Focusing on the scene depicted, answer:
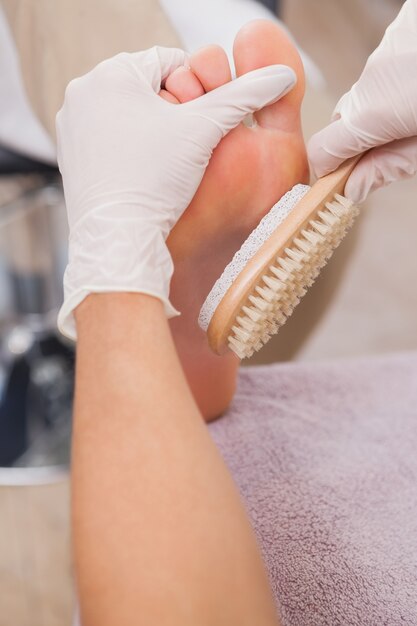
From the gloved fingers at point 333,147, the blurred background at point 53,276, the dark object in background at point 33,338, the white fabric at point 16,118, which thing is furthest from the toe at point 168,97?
the dark object in background at point 33,338

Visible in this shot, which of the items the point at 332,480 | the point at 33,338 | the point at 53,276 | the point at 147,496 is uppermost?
the point at 147,496

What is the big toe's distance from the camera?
653mm

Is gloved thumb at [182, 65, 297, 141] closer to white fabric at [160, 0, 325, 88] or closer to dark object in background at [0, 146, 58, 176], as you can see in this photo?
white fabric at [160, 0, 325, 88]

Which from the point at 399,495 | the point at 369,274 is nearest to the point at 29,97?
the point at 399,495

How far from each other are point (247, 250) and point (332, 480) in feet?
0.78

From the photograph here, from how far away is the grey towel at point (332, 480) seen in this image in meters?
0.59

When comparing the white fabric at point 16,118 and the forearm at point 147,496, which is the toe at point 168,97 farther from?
the white fabric at point 16,118

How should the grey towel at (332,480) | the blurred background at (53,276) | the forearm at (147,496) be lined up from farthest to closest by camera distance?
the blurred background at (53,276) < the grey towel at (332,480) < the forearm at (147,496)

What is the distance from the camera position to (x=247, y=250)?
652mm

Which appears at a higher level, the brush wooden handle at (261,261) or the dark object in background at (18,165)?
the brush wooden handle at (261,261)

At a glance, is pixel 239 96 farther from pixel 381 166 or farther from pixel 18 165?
pixel 18 165

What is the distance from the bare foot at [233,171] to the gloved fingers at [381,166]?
0.06 m

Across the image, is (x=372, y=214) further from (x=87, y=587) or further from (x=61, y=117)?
(x=87, y=587)

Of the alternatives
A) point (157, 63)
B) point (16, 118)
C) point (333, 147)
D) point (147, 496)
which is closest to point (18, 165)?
point (16, 118)
